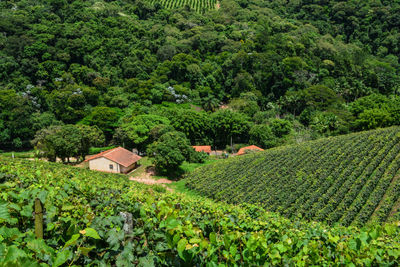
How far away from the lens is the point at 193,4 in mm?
87312

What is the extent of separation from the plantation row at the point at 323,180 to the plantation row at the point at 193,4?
68941 millimetres

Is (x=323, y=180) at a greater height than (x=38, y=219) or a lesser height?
lesser

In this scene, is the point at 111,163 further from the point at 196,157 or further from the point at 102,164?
the point at 196,157

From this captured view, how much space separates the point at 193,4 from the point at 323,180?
8130 centimetres

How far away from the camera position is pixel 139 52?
54.5 m

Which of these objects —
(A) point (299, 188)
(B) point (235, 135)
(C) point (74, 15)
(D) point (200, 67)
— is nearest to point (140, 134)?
(B) point (235, 135)

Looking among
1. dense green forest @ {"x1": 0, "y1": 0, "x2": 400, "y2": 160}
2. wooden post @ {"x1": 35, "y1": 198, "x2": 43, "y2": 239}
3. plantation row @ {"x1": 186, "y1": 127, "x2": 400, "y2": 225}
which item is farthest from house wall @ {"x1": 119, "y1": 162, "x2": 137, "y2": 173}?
wooden post @ {"x1": 35, "y1": 198, "x2": 43, "y2": 239}

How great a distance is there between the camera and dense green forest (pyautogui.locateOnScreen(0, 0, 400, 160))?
37594 mm

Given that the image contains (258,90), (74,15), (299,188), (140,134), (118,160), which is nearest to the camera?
(299,188)

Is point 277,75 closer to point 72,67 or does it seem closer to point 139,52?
point 139,52

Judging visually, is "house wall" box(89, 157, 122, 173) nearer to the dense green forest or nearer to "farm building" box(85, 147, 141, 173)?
"farm building" box(85, 147, 141, 173)

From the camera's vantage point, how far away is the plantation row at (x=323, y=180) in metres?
16.4

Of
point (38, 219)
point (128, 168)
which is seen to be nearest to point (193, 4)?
point (128, 168)

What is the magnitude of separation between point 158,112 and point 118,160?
46.8 ft
